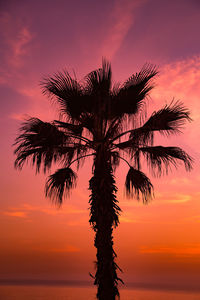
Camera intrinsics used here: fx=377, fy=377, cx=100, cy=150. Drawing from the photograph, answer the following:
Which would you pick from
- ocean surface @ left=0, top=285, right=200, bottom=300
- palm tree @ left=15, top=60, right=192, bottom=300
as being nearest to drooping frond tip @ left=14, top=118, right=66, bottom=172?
palm tree @ left=15, top=60, right=192, bottom=300

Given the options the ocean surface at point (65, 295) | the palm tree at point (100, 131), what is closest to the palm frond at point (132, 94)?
the palm tree at point (100, 131)

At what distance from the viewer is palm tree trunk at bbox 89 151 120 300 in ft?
34.3

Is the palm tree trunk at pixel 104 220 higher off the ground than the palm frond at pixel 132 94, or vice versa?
the palm frond at pixel 132 94

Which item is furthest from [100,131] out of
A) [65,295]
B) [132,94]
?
[65,295]

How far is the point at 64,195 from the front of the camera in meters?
11.9

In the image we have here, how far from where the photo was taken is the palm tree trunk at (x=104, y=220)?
10.4m

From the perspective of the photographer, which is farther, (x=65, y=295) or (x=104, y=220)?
(x=65, y=295)

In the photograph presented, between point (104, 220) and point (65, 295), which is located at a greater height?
point (65, 295)

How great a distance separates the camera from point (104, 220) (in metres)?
10.8

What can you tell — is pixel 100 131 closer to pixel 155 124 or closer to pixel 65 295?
pixel 155 124

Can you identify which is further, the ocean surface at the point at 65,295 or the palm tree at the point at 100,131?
the ocean surface at the point at 65,295

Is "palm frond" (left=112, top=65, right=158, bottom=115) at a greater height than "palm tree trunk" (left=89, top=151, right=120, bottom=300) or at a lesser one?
greater

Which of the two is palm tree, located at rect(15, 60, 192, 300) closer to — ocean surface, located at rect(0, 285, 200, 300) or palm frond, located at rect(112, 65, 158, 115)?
palm frond, located at rect(112, 65, 158, 115)

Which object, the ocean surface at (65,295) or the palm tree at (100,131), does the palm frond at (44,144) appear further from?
the ocean surface at (65,295)
